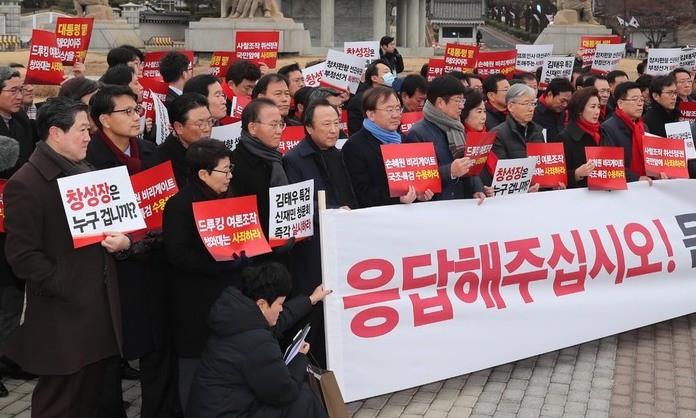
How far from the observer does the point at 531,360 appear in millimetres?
6867

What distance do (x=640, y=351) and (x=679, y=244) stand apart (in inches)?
40.6

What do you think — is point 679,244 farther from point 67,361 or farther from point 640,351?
point 67,361

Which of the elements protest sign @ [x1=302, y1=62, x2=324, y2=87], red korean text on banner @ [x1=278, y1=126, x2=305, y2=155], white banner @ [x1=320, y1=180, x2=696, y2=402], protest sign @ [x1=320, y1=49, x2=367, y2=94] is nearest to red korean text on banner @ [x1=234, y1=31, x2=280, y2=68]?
protest sign @ [x1=302, y1=62, x2=324, y2=87]

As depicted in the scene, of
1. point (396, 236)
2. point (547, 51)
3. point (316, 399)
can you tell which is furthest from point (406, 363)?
point (547, 51)

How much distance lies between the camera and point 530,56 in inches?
534

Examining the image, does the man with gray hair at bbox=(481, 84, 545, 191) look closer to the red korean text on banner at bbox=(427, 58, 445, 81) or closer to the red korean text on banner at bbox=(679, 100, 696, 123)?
the red korean text on banner at bbox=(679, 100, 696, 123)

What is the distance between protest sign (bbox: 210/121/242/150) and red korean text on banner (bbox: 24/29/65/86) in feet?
9.59

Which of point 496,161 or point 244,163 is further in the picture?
point 496,161

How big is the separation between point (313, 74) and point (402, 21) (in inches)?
1421

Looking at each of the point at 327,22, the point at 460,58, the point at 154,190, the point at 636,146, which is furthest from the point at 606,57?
the point at 327,22

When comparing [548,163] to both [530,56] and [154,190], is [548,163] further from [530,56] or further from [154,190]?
[530,56]

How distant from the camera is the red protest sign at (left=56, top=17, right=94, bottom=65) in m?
10.2

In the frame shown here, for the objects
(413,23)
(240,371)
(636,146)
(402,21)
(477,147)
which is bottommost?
(240,371)

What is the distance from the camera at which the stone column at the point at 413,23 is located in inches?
1781
